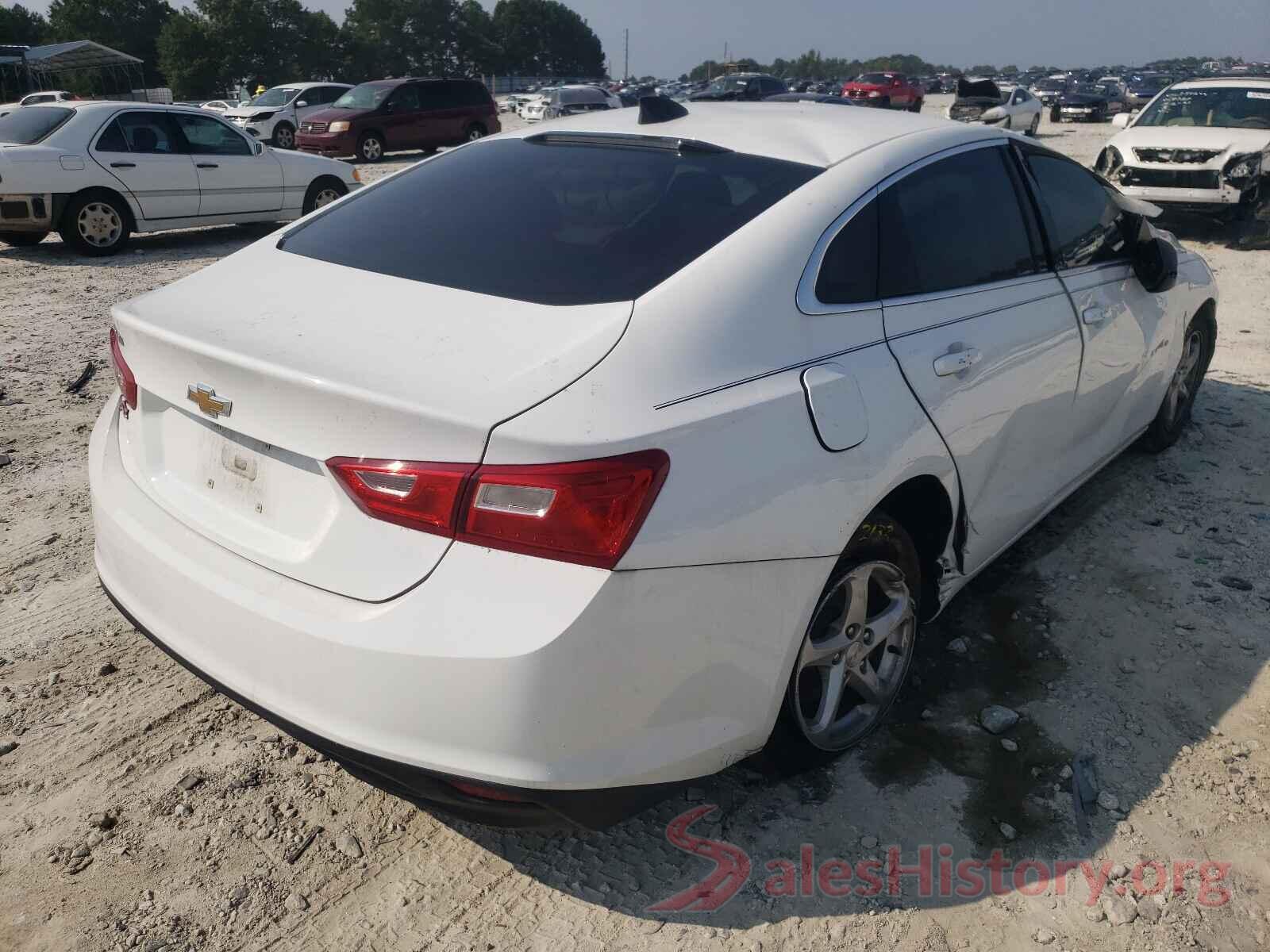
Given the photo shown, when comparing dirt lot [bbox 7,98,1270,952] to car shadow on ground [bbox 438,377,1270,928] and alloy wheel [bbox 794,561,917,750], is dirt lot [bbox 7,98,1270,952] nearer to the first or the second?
car shadow on ground [bbox 438,377,1270,928]

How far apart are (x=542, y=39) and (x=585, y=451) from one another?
135 metres

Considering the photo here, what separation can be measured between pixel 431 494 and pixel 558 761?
571 mm

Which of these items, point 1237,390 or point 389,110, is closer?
point 1237,390

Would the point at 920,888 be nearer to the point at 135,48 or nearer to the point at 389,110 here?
the point at 389,110

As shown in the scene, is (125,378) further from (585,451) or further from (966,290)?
(966,290)

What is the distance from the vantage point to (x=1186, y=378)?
5.08 m

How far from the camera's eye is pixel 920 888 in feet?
7.90

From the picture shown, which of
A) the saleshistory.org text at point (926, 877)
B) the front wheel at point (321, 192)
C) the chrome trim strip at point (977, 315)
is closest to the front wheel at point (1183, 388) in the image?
the chrome trim strip at point (977, 315)

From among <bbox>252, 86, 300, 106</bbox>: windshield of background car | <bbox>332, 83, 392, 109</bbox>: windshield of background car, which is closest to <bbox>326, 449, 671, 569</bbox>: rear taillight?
<bbox>332, 83, 392, 109</bbox>: windshield of background car

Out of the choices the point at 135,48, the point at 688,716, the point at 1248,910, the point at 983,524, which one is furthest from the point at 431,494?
the point at 135,48

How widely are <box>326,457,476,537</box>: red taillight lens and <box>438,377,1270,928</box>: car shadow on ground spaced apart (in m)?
0.99

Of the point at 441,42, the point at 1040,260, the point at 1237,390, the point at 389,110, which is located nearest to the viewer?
the point at 1040,260

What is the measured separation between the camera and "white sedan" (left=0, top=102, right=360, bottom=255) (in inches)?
384

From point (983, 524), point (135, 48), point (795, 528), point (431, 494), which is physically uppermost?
point (135, 48)
